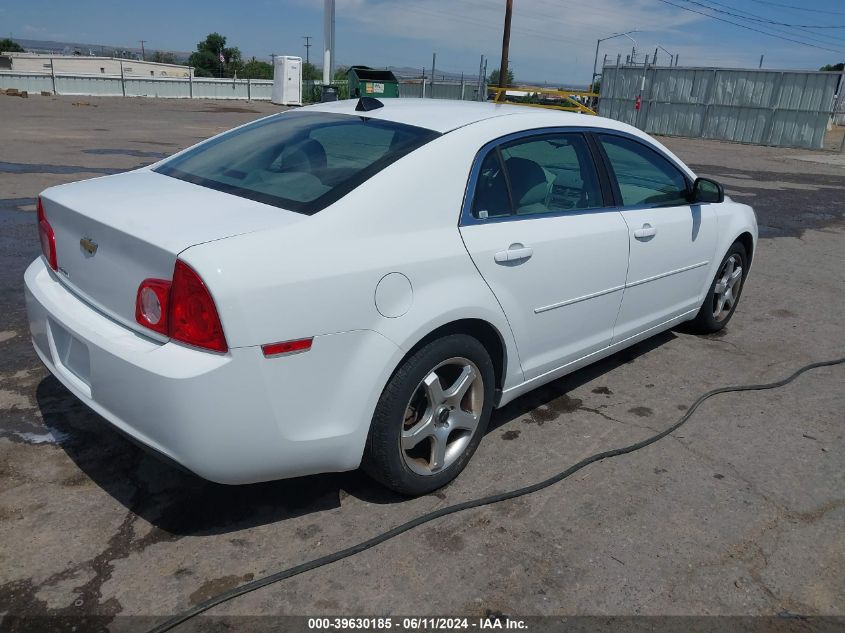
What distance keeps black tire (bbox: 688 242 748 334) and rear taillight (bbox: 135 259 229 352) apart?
370 cm

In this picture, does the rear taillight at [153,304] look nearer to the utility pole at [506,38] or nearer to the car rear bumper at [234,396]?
the car rear bumper at [234,396]

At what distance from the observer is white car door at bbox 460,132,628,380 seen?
119 inches

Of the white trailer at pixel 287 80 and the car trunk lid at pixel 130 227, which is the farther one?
the white trailer at pixel 287 80

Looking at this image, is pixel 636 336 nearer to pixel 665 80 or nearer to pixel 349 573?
pixel 349 573

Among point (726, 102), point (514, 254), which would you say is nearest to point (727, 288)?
point (514, 254)

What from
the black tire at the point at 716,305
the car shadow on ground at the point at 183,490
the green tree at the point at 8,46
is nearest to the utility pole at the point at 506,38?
the black tire at the point at 716,305

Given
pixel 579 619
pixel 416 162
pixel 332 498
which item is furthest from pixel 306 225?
pixel 579 619

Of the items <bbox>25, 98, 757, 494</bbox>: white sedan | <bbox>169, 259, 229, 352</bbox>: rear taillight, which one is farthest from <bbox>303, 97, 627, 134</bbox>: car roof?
<bbox>169, 259, 229, 352</bbox>: rear taillight

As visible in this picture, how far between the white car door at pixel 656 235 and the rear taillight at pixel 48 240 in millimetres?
2724

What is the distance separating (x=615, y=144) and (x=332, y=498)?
2.45 metres

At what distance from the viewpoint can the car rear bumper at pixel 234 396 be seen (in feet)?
7.36

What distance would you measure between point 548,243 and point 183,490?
1.93m

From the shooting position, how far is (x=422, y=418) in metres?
2.91

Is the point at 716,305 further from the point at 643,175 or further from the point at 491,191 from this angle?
the point at 491,191
